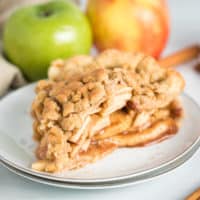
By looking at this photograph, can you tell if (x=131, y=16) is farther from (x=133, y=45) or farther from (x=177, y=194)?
(x=177, y=194)

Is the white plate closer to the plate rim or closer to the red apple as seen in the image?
the plate rim

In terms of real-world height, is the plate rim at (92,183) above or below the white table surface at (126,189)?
above

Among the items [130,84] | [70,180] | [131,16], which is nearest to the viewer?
[70,180]

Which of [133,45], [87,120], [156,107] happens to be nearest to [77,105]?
[87,120]

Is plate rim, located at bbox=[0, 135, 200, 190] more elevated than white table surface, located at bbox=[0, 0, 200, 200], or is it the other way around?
plate rim, located at bbox=[0, 135, 200, 190]

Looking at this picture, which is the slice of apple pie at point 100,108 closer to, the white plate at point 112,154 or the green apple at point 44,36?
the white plate at point 112,154

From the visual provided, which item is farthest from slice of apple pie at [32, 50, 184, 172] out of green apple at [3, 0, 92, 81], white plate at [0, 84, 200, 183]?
green apple at [3, 0, 92, 81]

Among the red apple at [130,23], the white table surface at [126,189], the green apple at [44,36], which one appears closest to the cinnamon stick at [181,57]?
Answer: the red apple at [130,23]
